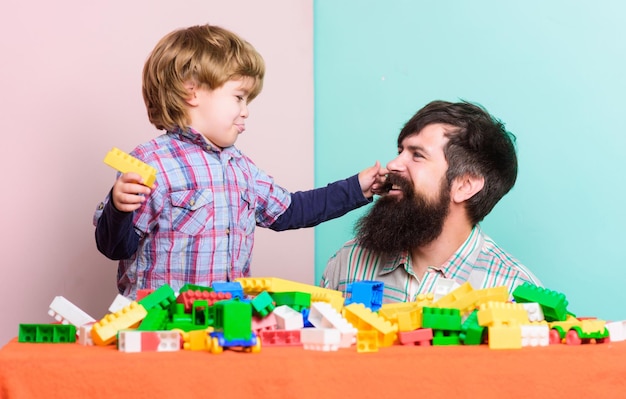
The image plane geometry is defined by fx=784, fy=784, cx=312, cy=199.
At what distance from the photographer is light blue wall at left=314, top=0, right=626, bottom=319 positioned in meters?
2.49

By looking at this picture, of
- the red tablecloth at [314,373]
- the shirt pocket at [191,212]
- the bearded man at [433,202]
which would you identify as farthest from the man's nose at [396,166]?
the red tablecloth at [314,373]

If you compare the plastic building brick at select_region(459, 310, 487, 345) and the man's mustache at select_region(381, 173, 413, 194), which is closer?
the plastic building brick at select_region(459, 310, 487, 345)

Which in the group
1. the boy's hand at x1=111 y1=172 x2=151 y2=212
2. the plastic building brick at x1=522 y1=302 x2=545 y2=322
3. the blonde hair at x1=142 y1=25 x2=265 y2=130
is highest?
the blonde hair at x1=142 y1=25 x2=265 y2=130

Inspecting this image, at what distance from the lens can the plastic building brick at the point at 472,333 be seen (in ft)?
3.67

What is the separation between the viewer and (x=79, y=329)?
3.86ft

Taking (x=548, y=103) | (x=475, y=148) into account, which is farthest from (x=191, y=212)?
(x=548, y=103)

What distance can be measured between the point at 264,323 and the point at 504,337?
1.13 ft

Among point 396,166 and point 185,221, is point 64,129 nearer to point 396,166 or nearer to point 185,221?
point 185,221

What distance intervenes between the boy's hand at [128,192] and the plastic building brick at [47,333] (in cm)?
34

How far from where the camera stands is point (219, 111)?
1864 millimetres

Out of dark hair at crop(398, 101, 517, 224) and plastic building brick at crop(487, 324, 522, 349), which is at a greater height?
dark hair at crop(398, 101, 517, 224)

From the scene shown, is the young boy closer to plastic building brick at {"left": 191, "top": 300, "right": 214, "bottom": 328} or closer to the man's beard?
the man's beard

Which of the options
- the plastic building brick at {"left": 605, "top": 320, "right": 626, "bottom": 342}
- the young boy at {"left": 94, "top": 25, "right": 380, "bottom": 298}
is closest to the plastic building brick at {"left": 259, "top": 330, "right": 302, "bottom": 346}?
the plastic building brick at {"left": 605, "top": 320, "right": 626, "bottom": 342}

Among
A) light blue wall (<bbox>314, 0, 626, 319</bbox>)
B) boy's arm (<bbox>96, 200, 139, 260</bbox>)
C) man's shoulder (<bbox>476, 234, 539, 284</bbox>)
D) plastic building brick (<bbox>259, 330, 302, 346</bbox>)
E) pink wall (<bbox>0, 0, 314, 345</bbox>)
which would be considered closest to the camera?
plastic building brick (<bbox>259, 330, 302, 346</bbox>)
